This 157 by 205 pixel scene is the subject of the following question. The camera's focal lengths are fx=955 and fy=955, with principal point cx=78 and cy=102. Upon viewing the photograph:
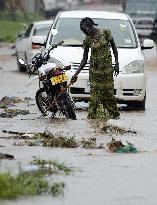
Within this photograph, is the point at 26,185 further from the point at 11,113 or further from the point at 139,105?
the point at 139,105

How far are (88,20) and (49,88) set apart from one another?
1.47m

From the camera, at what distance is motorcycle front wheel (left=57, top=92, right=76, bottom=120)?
1498 cm

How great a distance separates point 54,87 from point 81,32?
3.27 m

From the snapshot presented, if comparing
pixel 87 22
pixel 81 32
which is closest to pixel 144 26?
pixel 81 32

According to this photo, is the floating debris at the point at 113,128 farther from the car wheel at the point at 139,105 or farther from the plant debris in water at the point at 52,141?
the car wheel at the point at 139,105

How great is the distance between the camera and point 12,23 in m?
59.3

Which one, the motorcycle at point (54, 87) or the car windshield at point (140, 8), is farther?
the car windshield at point (140, 8)

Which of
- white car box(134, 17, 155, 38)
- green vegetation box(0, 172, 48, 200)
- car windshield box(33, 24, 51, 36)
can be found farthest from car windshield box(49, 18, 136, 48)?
white car box(134, 17, 155, 38)

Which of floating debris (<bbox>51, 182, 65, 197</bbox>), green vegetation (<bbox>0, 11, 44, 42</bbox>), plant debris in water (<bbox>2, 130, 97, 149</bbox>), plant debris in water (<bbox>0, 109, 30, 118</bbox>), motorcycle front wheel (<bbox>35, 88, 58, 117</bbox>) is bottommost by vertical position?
green vegetation (<bbox>0, 11, 44, 42</bbox>)

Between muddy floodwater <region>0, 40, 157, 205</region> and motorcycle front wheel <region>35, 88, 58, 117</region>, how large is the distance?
135mm

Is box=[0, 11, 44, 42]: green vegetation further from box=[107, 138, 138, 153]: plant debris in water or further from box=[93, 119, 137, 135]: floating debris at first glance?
box=[107, 138, 138, 153]: plant debris in water

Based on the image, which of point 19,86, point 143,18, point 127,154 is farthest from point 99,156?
point 143,18

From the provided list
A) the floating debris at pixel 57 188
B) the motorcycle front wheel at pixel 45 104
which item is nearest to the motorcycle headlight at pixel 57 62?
the motorcycle front wheel at pixel 45 104

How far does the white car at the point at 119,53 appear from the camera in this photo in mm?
16844
